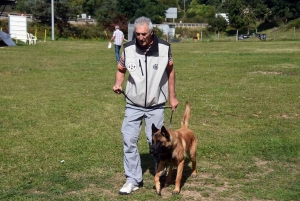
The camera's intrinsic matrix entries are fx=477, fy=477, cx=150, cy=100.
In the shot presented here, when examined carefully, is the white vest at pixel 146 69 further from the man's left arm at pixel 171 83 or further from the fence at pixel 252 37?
the fence at pixel 252 37

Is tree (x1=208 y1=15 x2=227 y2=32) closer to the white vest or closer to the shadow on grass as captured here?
the shadow on grass

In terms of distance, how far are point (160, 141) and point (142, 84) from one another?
770 millimetres

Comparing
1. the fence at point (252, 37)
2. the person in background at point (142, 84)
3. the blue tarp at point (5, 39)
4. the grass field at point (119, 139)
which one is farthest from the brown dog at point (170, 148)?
the fence at point (252, 37)

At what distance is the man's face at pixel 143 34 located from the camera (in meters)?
5.57

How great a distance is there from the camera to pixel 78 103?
12125 mm

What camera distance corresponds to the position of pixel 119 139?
28.1 feet

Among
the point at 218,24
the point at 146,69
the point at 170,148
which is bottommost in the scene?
the point at 170,148

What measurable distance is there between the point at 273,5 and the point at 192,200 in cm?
8063

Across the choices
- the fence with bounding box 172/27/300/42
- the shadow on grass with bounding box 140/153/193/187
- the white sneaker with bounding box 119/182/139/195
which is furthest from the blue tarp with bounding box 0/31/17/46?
the white sneaker with bounding box 119/182/139/195

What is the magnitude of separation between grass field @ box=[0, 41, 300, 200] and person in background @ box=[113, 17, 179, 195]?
0.41 m

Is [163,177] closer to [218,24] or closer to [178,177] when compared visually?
[178,177]

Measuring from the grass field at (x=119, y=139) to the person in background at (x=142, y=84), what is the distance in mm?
411

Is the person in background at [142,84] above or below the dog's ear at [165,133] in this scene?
above

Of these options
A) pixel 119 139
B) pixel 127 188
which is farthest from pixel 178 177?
pixel 119 139
